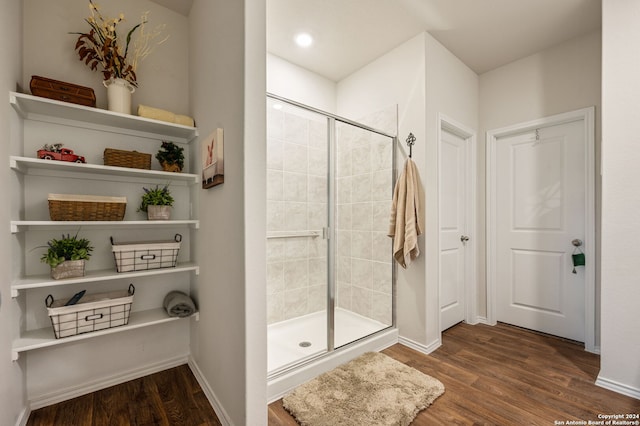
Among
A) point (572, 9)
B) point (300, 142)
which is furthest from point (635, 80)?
point (300, 142)

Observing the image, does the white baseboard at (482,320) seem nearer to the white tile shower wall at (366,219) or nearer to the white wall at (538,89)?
the white wall at (538,89)

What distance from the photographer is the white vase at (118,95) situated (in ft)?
5.82

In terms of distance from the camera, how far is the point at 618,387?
5.96 feet

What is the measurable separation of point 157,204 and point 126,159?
12.9 inches

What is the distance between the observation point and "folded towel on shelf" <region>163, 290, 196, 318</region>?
74.4 inches

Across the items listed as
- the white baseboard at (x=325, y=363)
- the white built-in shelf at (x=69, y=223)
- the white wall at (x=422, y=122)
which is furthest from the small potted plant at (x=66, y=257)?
the white wall at (x=422, y=122)

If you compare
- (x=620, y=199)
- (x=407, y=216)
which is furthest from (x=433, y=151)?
(x=620, y=199)

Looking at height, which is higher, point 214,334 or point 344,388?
point 214,334

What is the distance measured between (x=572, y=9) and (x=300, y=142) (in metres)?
2.36

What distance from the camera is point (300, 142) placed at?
285cm

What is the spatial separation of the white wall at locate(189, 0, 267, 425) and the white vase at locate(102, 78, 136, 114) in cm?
57

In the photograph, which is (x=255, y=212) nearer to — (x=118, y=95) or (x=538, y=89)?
(x=118, y=95)

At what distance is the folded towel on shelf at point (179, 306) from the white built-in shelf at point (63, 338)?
4cm

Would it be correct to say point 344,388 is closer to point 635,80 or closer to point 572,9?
point 635,80
